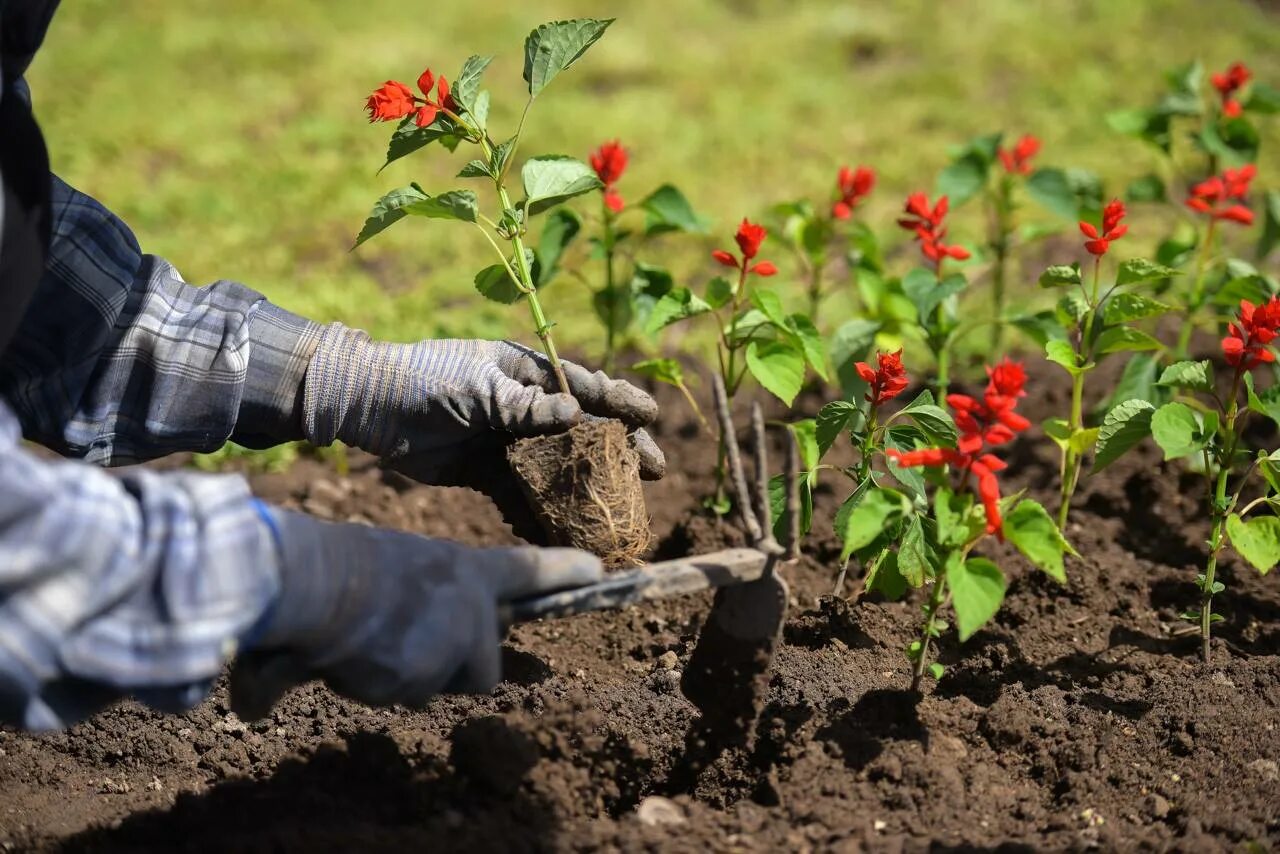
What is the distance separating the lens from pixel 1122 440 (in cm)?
230

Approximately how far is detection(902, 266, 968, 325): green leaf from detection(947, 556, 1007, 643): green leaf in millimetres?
987

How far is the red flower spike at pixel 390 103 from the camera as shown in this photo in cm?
210

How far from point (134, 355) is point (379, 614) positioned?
909 millimetres

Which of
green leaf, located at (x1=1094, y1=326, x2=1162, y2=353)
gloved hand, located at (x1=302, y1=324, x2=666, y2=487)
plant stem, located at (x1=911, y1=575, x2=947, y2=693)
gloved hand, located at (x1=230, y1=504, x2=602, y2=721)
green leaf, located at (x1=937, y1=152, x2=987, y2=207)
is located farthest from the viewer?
green leaf, located at (x1=937, y1=152, x2=987, y2=207)

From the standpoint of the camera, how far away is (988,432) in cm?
188

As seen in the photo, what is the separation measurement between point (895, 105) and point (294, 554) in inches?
182

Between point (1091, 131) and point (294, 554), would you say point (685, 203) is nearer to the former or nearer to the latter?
point (294, 554)

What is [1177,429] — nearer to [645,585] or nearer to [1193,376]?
[1193,376]

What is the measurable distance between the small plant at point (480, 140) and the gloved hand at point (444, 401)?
0.28 feet

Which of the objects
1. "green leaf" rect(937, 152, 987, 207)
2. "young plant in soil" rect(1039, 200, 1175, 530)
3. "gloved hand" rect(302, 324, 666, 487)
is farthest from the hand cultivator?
"green leaf" rect(937, 152, 987, 207)

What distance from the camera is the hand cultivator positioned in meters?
1.89

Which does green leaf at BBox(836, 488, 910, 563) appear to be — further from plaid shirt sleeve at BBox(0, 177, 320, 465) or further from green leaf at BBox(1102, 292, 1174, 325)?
plaid shirt sleeve at BBox(0, 177, 320, 465)

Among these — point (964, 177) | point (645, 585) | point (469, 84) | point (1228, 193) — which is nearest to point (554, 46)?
point (469, 84)

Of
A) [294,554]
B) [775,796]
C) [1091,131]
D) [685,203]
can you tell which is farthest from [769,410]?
[1091,131]
